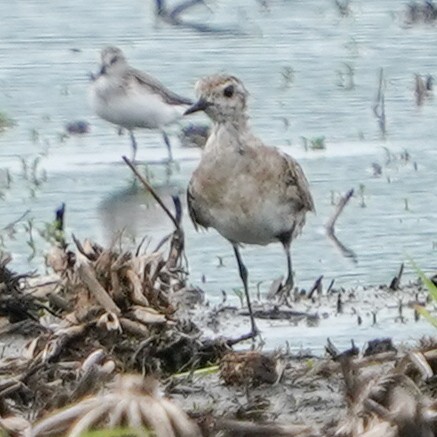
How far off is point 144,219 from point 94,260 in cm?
302

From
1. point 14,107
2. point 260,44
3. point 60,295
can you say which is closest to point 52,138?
point 14,107

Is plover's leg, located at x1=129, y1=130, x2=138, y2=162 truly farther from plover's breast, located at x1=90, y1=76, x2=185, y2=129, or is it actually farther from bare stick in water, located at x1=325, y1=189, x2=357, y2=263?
bare stick in water, located at x1=325, y1=189, x2=357, y2=263

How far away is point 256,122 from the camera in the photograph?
11.3m

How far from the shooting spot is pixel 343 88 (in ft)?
39.7

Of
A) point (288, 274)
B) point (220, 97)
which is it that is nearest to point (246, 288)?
point (288, 274)

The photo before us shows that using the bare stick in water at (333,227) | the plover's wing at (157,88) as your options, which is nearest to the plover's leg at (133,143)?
the plover's wing at (157,88)

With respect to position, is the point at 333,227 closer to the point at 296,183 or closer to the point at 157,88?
the point at 296,183

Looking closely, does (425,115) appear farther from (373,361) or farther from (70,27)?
(373,361)

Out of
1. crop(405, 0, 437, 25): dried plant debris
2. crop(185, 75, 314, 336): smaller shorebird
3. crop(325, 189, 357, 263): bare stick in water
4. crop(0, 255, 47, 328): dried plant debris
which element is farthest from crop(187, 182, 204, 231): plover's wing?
crop(405, 0, 437, 25): dried plant debris

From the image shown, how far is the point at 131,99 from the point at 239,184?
5.60m

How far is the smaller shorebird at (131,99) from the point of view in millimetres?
12453

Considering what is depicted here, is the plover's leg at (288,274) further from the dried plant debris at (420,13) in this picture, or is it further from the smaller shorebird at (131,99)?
the dried plant debris at (420,13)

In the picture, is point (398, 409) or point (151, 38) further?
point (151, 38)

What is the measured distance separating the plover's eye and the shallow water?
764 mm
